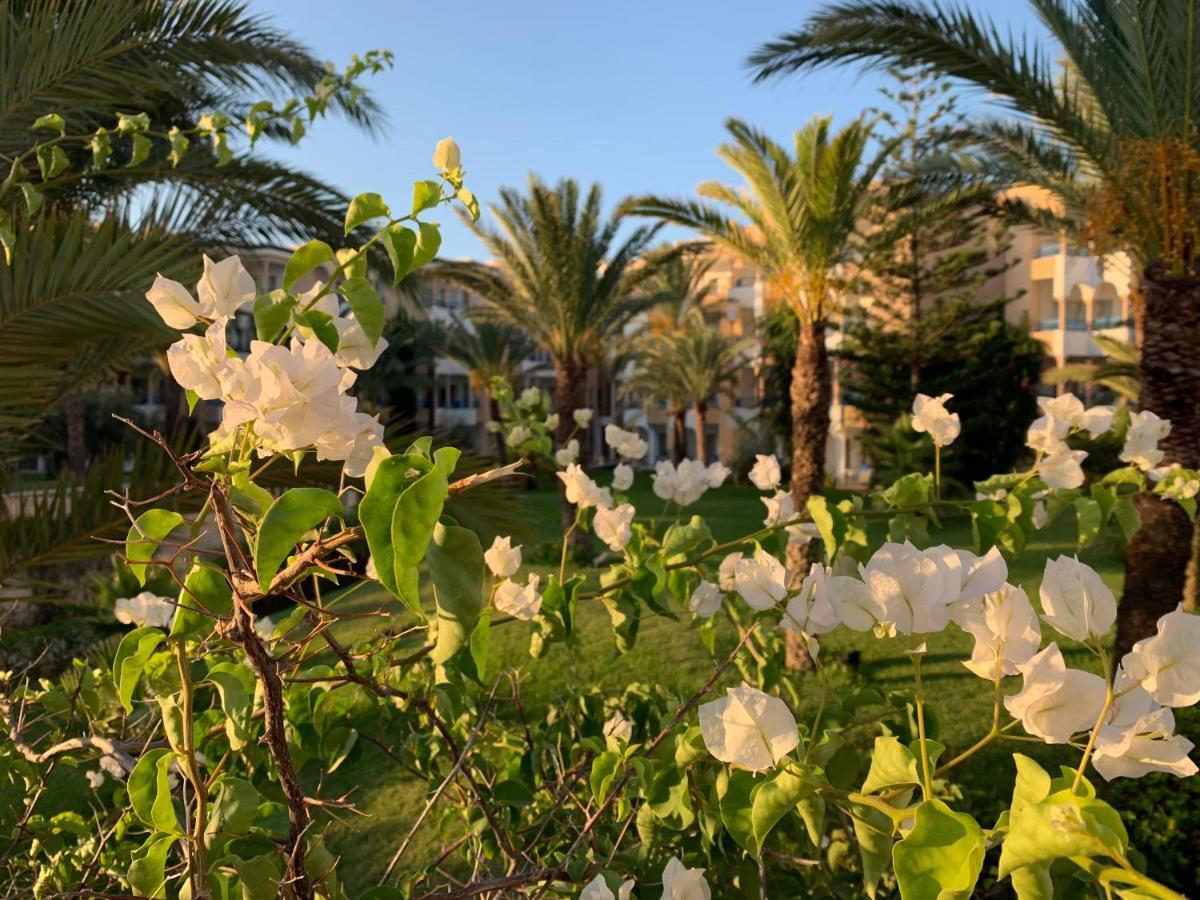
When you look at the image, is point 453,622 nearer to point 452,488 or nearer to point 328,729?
point 452,488

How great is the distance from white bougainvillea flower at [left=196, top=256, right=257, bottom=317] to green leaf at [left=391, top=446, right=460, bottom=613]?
408 mm

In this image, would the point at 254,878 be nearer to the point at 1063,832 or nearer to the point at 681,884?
the point at 681,884

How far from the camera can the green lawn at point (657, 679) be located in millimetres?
4918

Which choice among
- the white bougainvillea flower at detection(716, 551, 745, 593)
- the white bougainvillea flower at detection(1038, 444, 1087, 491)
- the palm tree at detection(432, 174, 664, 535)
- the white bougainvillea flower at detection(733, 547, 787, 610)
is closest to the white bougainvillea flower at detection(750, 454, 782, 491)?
the white bougainvillea flower at detection(716, 551, 745, 593)

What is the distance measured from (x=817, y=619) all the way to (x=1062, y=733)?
42cm

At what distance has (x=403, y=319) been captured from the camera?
24.0 meters

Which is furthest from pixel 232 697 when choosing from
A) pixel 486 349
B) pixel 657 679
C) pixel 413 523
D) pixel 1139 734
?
pixel 486 349

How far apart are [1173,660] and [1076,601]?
8 cm

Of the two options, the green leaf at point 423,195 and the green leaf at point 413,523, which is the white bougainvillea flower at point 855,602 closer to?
the green leaf at point 413,523

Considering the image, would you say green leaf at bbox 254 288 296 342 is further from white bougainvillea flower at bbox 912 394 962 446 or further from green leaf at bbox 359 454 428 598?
white bougainvillea flower at bbox 912 394 962 446

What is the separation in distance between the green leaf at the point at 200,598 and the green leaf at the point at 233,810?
173 millimetres

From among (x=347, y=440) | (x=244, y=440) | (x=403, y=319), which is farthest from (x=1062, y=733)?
(x=403, y=319)

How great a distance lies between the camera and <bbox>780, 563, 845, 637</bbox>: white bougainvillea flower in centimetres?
112

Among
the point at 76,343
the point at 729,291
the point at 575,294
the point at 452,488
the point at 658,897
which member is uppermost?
the point at 729,291
